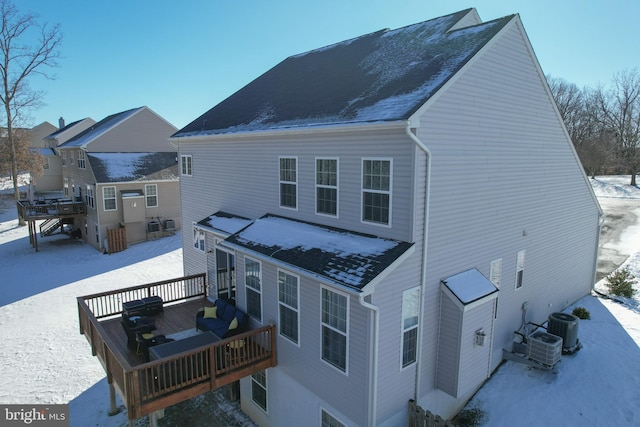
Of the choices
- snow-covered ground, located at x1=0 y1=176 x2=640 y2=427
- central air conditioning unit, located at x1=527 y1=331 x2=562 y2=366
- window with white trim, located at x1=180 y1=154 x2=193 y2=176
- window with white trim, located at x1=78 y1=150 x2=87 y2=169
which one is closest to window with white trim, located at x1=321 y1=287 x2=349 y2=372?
snow-covered ground, located at x1=0 y1=176 x2=640 y2=427

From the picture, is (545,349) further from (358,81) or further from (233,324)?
(358,81)

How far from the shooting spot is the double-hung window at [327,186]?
9852 mm

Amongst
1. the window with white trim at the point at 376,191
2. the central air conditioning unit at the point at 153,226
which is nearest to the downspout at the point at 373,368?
the window with white trim at the point at 376,191

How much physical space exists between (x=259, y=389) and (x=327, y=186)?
19.8 feet

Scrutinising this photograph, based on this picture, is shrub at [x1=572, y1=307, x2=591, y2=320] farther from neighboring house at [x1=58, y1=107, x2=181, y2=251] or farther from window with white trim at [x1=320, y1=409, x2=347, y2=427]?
neighboring house at [x1=58, y1=107, x2=181, y2=251]

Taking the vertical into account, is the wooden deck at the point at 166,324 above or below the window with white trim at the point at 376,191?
below

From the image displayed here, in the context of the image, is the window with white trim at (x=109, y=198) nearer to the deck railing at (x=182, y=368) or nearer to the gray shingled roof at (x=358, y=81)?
the gray shingled roof at (x=358, y=81)

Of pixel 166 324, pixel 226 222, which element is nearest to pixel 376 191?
pixel 226 222

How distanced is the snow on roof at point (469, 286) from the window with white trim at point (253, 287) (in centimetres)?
477

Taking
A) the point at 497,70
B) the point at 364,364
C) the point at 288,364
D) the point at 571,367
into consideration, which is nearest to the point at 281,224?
the point at 288,364

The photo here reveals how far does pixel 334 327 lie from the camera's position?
332 inches

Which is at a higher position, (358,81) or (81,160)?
(358,81)

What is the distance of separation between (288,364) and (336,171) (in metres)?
4.90

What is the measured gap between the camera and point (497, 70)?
965cm
